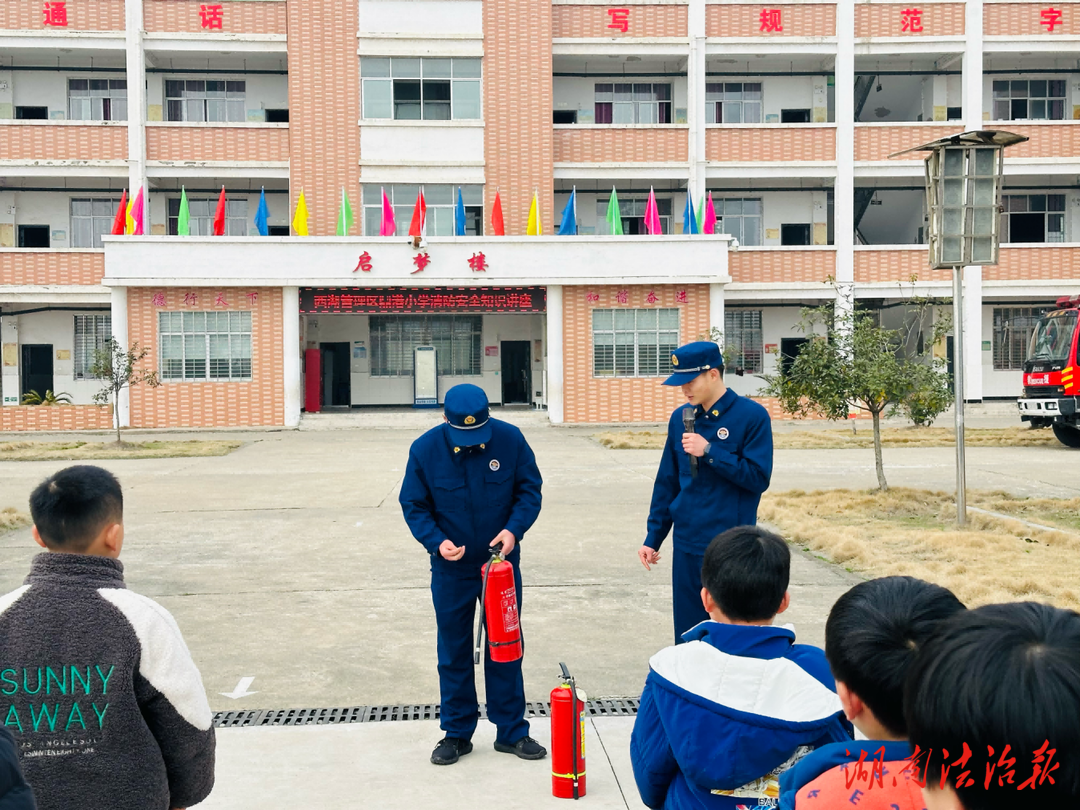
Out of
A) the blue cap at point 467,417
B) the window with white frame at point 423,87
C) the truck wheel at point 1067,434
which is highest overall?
the window with white frame at point 423,87

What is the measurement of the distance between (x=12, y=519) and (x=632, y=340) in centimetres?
1862

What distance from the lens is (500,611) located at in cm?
425

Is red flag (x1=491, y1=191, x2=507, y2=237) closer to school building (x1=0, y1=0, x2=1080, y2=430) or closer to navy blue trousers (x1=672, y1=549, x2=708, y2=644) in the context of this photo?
school building (x1=0, y1=0, x2=1080, y2=430)

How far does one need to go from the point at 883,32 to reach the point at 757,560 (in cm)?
2970

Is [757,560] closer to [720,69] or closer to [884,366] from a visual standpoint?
[884,366]

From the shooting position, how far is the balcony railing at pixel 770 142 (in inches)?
1135

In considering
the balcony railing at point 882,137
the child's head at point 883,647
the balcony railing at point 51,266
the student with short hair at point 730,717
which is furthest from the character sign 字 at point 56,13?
the child's head at point 883,647

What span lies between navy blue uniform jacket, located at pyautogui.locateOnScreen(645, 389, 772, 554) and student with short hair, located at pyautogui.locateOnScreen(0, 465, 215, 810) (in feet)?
8.48

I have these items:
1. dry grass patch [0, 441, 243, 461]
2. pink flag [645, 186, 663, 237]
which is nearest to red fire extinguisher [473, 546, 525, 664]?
dry grass patch [0, 441, 243, 461]

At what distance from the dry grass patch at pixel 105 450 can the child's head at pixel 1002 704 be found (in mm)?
19127

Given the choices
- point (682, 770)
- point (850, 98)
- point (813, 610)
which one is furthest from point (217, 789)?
point (850, 98)

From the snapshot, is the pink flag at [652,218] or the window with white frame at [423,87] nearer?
the pink flag at [652,218]

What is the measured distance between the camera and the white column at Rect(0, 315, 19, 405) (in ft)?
94.8

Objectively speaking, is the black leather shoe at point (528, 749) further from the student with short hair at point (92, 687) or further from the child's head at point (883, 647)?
the child's head at point (883, 647)
